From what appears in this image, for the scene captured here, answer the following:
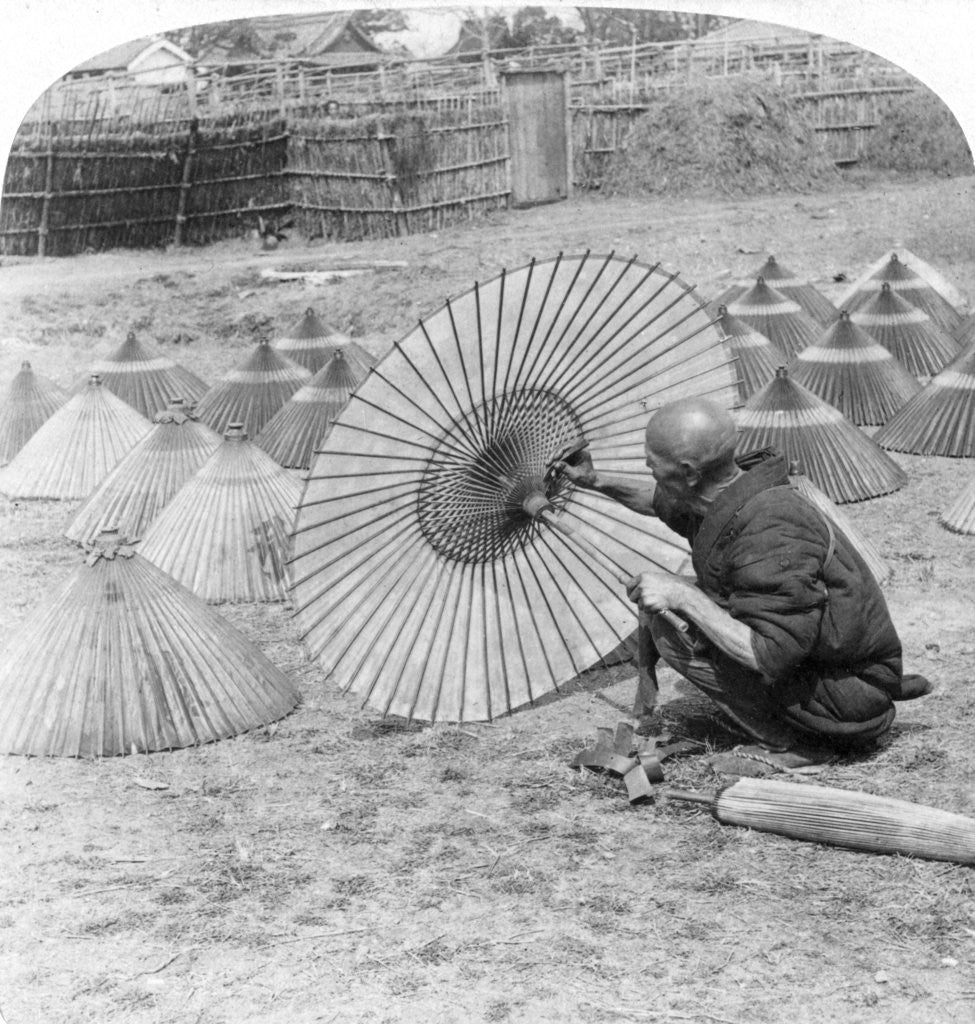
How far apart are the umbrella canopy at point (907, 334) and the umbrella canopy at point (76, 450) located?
239 inches

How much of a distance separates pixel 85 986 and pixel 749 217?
18.2 m

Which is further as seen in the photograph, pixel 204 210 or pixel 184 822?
pixel 204 210

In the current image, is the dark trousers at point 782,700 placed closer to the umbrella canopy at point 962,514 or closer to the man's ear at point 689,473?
the man's ear at point 689,473

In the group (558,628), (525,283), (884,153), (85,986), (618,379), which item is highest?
(884,153)

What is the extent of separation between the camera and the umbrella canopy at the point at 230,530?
6.90 m

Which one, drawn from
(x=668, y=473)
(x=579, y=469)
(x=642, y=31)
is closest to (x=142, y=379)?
(x=579, y=469)

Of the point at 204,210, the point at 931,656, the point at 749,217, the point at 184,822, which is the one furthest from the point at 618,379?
the point at 749,217

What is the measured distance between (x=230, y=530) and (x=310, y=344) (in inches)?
212

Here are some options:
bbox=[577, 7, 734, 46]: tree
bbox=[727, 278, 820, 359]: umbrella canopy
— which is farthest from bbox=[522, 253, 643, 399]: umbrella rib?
bbox=[577, 7, 734, 46]: tree

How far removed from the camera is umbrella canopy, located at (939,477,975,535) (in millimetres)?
7548

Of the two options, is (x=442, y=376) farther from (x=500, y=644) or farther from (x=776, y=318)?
(x=776, y=318)

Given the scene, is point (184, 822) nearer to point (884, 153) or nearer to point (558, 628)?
point (558, 628)

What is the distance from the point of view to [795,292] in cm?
1322

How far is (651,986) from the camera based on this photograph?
3525 millimetres
